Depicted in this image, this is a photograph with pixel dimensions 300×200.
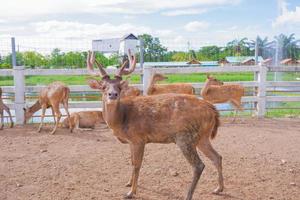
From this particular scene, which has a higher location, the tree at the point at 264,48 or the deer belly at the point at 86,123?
the tree at the point at 264,48

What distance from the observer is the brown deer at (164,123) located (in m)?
4.92

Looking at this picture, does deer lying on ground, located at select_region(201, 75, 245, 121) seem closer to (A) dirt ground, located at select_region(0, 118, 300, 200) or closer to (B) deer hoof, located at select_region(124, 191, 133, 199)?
(A) dirt ground, located at select_region(0, 118, 300, 200)

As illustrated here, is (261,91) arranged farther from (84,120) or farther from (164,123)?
(164,123)

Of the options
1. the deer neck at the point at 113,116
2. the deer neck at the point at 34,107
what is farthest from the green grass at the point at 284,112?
the deer neck at the point at 113,116

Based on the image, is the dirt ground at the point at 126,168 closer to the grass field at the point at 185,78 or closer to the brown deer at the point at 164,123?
the brown deer at the point at 164,123

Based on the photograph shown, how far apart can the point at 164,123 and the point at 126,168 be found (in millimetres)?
1592

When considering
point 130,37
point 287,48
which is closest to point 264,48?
point 287,48

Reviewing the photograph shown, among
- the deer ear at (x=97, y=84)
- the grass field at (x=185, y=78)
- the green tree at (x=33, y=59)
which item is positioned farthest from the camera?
the grass field at (x=185, y=78)

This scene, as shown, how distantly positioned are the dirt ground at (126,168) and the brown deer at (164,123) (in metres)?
0.50

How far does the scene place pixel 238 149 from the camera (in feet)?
24.5

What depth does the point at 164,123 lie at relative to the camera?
199 inches

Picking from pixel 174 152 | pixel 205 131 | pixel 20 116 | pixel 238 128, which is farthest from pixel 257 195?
pixel 20 116

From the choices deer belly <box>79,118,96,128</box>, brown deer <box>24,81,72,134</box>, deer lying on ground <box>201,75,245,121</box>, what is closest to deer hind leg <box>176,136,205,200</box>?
brown deer <box>24,81,72,134</box>

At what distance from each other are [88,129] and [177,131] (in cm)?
520
